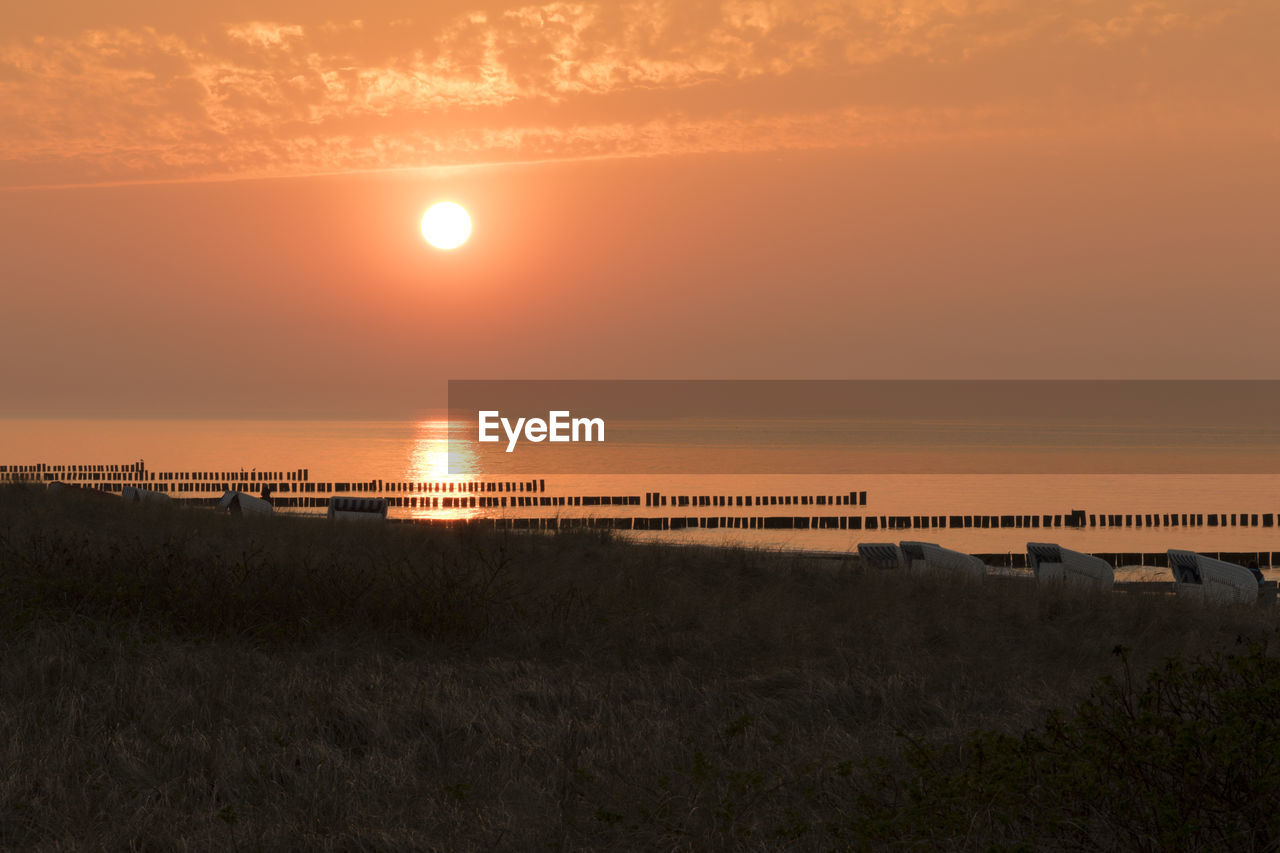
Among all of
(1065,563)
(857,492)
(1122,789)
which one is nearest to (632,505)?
(857,492)

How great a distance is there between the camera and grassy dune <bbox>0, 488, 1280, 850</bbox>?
625cm

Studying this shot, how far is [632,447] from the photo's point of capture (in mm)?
164000

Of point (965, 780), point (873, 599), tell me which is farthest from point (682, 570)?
point (965, 780)

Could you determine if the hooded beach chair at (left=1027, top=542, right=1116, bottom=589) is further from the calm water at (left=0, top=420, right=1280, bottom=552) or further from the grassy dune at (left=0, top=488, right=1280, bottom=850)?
the calm water at (left=0, top=420, right=1280, bottom=552)

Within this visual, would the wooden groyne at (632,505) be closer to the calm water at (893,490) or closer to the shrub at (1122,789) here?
the calm water at (893,490)

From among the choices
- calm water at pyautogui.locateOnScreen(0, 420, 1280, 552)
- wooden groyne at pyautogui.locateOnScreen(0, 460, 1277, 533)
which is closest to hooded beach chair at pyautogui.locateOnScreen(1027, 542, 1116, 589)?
calm water at pyautogui.locateOnScreen(0, 420, 1280, 552)

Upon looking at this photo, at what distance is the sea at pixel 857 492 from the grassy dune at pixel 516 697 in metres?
22.4

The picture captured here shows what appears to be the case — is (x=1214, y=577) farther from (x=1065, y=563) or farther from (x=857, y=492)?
(x=857, y=492)

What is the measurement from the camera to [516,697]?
30.6 feet

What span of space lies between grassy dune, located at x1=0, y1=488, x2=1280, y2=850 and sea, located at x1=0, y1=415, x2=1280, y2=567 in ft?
73.3

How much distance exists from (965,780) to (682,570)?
36.9 ft

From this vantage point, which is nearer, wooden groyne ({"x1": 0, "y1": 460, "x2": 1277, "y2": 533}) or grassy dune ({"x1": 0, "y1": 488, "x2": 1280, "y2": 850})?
grassy dune ({"x1": 0, "y1": 488, "x2": 1280, "y2": 850})

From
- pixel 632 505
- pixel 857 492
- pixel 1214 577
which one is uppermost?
pixel 857 492

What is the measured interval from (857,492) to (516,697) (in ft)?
250
